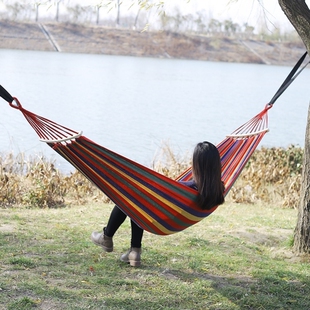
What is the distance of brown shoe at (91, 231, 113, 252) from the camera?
316 cm

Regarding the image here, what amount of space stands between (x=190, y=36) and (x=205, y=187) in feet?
124

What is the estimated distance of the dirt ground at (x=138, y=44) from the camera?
112 ft

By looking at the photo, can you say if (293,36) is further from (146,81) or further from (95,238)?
(95,238)

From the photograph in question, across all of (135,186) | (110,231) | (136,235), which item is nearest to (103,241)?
(110,231)

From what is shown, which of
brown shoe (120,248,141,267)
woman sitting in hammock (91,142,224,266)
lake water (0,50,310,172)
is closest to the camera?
woman sitting in hammock (91,142,224,266)

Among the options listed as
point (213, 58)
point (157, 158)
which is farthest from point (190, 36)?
point (157, 158)

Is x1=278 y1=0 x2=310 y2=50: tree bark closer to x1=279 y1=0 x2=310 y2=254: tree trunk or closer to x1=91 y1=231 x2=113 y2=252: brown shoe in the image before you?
x1=279 y1=0 x2=310 y2=254: tree trunk

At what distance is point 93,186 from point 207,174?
3.48 m

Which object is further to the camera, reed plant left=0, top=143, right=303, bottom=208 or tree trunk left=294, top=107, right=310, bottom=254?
reed plant left=0, top=143, right=303, bottom=208

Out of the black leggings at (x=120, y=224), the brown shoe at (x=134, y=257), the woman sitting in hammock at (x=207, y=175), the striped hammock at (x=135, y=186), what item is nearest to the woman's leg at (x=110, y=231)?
the black leggings at (x=120, y=224)

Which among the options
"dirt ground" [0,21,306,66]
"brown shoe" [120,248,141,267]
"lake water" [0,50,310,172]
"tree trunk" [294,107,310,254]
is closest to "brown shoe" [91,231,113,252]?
"brown shoe" [120,248,141,267]

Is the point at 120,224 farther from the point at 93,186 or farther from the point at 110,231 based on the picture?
the point at 93,186

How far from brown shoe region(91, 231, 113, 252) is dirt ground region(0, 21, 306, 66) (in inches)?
1235

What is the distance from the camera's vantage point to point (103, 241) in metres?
3.16
